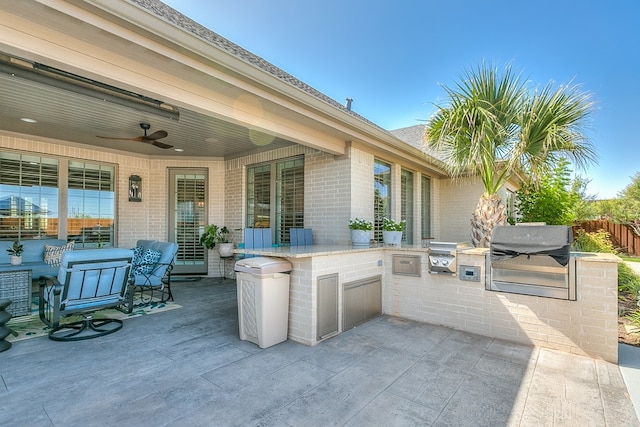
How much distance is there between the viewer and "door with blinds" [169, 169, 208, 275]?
25.9 ft

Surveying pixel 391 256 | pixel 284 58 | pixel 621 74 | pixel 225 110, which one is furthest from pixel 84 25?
pixel 621 74

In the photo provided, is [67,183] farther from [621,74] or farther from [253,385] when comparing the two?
[621,74]

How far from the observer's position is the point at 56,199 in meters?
6.46

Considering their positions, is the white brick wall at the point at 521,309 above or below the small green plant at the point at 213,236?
below

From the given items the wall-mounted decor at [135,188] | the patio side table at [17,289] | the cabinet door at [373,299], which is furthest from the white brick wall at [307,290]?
the wall-mounted decor at [135,188]

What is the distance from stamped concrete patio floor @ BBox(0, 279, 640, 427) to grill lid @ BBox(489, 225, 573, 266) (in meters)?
1.09

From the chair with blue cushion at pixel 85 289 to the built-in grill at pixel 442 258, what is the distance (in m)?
4.10

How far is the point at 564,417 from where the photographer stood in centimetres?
219

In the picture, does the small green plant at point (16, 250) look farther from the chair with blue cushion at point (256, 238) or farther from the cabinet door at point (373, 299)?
the cabinet door at point (373, 299)

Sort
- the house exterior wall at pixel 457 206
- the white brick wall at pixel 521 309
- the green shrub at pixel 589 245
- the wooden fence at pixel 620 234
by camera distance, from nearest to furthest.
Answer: the white brick wall at pixel 521 309 → the green shrub at pixel 589 245 → the house exterior wall at pixel 457 206 → the wooden fence at pixel 620 234

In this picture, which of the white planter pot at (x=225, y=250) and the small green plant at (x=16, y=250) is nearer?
the small green plant at (x=16, y=250)

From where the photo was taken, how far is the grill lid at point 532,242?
3.22 metres

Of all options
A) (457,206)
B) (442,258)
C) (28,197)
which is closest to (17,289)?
(28,197)

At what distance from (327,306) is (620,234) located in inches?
630
